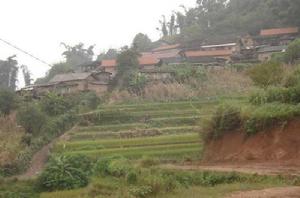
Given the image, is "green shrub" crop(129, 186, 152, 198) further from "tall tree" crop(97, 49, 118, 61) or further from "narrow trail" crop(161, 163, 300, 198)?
"tall tree" crop(97, 49, 118, 61)

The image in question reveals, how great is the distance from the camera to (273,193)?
49.8 ft

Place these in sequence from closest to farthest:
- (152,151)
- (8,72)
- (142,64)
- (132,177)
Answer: (132,177), (152,151), (142,64), (8,72)

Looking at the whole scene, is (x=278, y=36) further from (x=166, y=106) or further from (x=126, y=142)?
(x=126, y=142)

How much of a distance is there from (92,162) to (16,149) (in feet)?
36.2

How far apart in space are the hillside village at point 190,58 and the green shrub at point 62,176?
31.4 meters

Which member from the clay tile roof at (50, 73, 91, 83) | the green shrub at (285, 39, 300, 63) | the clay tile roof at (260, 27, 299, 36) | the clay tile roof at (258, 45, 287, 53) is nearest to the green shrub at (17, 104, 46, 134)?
the clay tile roof at (50, 73, 91, 83)

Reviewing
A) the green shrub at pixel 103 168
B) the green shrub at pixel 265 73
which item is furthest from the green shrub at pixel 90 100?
the green shrub at pixel 103 168

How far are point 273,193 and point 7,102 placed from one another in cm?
4375

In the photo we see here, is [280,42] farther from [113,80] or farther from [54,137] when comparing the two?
[54,137]

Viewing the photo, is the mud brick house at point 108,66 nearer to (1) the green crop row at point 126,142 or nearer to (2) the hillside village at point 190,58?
(2) the hillside village at point 190,58

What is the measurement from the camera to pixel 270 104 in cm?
2602

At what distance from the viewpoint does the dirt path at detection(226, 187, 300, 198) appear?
14.7m

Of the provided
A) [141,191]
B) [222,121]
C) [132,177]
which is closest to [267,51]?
[222,121]

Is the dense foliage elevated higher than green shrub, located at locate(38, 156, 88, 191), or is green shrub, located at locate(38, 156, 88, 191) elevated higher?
the dense foliage
